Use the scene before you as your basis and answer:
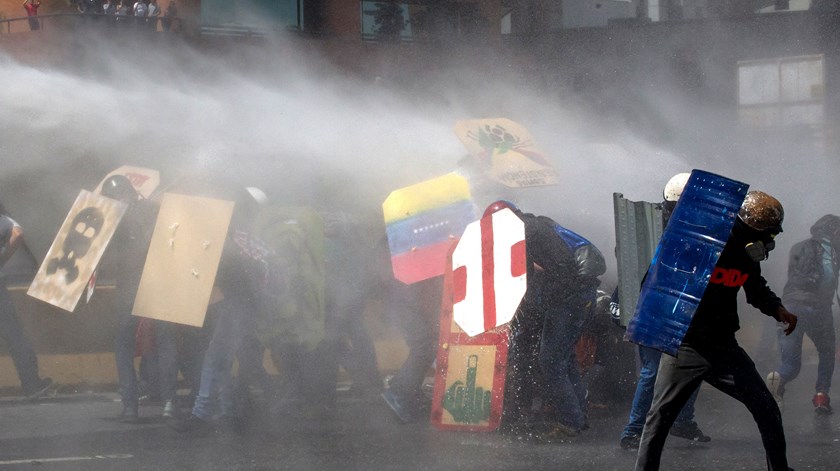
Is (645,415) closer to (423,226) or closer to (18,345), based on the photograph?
(423,226)

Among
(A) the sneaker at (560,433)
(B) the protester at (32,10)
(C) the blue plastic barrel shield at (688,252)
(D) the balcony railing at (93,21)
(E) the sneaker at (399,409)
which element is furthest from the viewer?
(B) the protester at (32,10)

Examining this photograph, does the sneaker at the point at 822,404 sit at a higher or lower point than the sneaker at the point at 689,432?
lower

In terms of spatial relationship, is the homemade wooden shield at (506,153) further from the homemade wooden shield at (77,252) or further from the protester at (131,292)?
the homemade wooden shield at (77,252)

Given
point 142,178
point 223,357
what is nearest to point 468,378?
point 223,357

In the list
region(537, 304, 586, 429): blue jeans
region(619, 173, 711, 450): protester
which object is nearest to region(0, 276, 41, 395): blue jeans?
region(537, 304, 586, 429): blue jeans

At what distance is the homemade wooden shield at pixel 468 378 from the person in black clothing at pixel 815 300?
2169 mm

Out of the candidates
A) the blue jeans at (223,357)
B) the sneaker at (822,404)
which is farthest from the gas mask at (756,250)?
the blue jeans at (223,357)

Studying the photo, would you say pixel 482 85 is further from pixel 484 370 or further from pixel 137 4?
pixel 484 370

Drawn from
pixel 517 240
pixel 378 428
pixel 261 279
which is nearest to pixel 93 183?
pixel 261 279

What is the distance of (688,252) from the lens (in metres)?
4.66

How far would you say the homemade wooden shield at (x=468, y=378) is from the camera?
665cm

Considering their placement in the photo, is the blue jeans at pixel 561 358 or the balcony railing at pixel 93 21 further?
the balcony railing at pixel 93 21

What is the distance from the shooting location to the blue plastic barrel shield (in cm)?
464

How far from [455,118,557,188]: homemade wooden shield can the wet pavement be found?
70.4 inches
